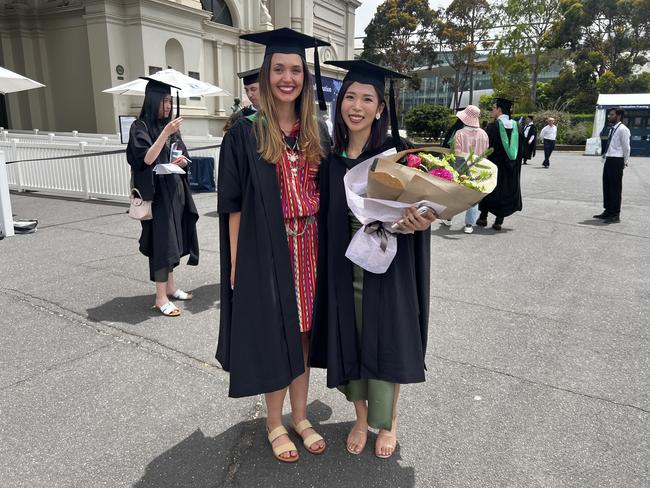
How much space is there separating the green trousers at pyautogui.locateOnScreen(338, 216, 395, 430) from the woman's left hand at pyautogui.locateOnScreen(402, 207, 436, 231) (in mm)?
329

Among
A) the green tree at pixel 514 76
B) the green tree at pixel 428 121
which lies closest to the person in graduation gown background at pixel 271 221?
the green tree at pixel 428 121

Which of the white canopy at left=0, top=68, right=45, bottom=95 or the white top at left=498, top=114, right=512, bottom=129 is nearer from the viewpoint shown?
the white top at left=498, top=114, right=512, bottom=129

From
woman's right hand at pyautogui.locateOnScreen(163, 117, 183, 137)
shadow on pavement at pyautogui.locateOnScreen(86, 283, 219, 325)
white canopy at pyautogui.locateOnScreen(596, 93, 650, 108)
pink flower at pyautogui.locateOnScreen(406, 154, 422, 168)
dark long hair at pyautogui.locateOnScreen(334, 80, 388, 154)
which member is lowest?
shadow on pavement at pyautogui.locateOnScreen(86, 283, 219, 325)

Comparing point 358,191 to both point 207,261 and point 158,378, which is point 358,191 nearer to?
point 158,378

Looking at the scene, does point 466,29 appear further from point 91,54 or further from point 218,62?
point 91,54

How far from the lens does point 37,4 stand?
1964 cm

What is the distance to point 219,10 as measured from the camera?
26062 millimetres

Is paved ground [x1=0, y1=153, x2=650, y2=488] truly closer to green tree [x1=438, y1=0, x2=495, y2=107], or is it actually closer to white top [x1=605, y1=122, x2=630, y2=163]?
white top [x1=605, y1=122, x2=630, y2=163]

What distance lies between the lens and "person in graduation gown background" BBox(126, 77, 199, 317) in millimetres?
4145

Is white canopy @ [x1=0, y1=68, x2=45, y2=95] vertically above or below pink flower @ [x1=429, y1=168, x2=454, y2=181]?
above

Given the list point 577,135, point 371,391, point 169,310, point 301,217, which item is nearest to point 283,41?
point 301,217

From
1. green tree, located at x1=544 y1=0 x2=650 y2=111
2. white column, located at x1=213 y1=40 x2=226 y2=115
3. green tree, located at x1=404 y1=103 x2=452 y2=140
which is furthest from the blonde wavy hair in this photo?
green tree, located at x1=544 y1=0 x2=650 y2=111

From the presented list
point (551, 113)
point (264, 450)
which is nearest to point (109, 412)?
point (264, 450)

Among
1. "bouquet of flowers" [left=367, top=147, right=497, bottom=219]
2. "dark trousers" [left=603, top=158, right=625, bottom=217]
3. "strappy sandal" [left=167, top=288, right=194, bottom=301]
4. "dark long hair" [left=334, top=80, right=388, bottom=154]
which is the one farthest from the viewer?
"dark trousers" [left=603, top=158, right=625, bottom=217]
